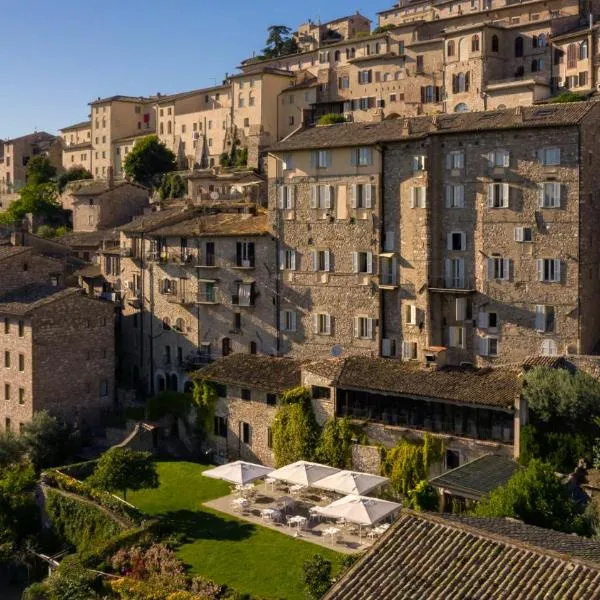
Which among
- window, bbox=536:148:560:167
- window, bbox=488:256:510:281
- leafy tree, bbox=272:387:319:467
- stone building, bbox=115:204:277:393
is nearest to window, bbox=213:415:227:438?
leafy tree, bbox=272:387:319:467

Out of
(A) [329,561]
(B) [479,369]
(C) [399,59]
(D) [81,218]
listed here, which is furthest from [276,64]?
(A) [329,561]

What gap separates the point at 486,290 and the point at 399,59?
4937cm

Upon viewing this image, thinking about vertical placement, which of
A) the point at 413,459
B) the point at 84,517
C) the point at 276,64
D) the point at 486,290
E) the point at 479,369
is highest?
the point at 276,64

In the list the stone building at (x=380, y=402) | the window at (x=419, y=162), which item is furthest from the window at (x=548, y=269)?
the window at (x=419, y=162)

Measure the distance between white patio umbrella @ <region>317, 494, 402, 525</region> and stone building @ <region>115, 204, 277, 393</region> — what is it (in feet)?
50.6

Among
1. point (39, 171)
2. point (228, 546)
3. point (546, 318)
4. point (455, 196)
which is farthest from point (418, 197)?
point (39, 171)

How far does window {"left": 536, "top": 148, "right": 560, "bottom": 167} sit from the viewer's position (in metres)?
37.7

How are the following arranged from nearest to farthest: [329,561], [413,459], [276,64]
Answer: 1. [329,561]
2. [413,459]
3. [276,64]

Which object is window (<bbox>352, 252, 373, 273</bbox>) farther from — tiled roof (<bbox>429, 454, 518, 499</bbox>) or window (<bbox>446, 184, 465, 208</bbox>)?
tiled roof (<bbox>429, 454, 518, 499</bbox>)

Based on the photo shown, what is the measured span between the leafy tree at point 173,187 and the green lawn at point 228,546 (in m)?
50.9

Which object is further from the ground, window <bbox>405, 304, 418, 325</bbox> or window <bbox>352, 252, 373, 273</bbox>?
window <bbox>352, 252, 373, 273</bbox>

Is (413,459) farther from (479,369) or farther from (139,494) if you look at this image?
(139,494)

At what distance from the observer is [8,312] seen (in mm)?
47594

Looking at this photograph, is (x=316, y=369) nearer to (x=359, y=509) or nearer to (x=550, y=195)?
(x=359, y=509)
